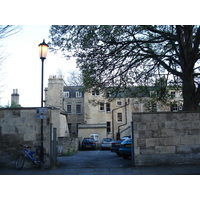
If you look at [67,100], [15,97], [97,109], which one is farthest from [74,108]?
[15,97]

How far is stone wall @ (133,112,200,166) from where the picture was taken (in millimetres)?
10906

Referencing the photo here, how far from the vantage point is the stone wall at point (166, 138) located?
10.9 m

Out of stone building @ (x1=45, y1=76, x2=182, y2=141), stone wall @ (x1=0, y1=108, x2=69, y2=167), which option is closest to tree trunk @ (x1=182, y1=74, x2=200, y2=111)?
stone wall @ (x1=0, y1=108, x2=69, y2=167)

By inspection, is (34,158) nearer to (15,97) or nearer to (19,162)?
(19,162)

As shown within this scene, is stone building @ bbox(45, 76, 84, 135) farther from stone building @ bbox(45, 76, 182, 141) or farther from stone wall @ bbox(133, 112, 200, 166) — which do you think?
stone wall @ bbox(133, 112, 200, 166)

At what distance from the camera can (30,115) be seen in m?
11.3

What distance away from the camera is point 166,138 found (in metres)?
11.1

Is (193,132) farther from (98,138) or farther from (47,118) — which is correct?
(98,138)

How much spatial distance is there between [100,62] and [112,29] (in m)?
2.13

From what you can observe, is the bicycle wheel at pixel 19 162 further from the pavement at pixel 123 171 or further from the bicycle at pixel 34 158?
the pavement at pixel 123 171

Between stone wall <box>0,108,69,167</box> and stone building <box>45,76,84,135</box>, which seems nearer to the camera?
stone wall <box>0,108,69,167</box>

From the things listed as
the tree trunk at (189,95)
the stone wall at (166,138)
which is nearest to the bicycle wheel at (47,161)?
the stone wall at (166,138)

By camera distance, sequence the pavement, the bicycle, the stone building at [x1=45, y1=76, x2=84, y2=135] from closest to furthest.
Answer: the pavement → the bicycle → the stone building at [x1=45, y1=76, x2=84, y2=135]

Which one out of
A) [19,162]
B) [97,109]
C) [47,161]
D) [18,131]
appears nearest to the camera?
[19,162]
